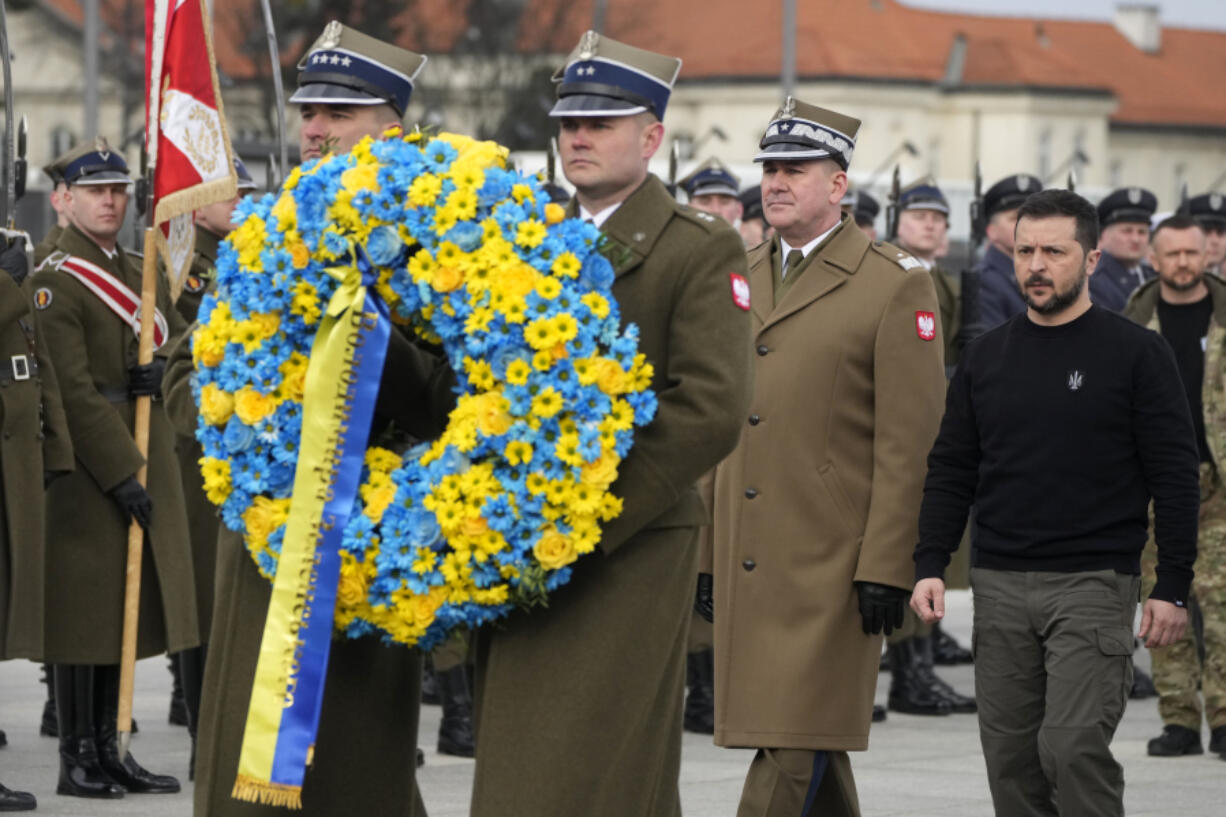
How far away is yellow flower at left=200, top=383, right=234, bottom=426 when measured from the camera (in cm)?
532

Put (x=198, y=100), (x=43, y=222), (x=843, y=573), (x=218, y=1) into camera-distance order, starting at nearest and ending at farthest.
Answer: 1. (x=843, y=573)
2. (x=198, y=100)
3. (x=43, y=222)
4. (x=218, y=1)

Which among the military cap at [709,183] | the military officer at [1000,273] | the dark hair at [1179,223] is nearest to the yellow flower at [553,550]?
the dark hair at [1179,223]

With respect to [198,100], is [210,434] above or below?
below

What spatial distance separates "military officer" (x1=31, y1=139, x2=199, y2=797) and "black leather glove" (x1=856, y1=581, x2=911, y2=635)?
3.00 meters

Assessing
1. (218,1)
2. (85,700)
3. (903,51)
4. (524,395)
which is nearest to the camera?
(524,395)

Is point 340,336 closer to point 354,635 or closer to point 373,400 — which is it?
point 373,400

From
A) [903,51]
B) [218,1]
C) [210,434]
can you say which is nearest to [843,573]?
[210,434]

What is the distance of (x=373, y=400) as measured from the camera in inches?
204

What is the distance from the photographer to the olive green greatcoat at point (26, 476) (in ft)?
28.7

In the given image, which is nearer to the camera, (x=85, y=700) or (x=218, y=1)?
(x=85, y=700)

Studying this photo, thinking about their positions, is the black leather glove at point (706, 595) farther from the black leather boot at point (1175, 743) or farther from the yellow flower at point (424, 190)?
the black leather boot at point (1175, 743)

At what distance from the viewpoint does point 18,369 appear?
8703 mm

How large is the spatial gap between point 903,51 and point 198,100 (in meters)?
91.4

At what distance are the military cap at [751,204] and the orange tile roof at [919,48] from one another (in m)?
54.8
